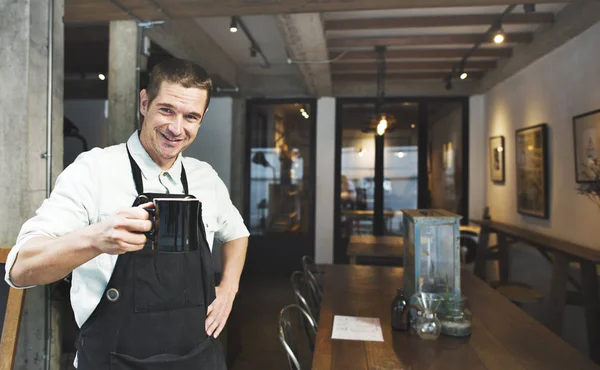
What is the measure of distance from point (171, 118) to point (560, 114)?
3.95 meters

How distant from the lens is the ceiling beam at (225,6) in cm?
239

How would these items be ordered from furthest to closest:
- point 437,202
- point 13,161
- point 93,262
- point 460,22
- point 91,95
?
point 437,202 → point 91,95 → point 460,22 → point 13,161 → point 93,262

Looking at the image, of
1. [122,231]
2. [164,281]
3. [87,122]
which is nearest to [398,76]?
[87,122]

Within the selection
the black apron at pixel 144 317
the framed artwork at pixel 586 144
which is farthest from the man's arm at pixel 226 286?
the framed artwork at pixel 586 144

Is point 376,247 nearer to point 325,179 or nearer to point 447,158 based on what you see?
point 325,179

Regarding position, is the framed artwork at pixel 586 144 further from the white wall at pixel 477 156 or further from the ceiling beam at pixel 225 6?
the white wall at pixel 477 156

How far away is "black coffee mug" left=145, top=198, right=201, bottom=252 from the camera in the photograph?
1057 mm

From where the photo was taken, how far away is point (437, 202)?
656 cm

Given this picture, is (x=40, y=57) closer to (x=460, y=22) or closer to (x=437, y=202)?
(x=460, y=22)

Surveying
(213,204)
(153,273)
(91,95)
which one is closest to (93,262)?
(153,273)

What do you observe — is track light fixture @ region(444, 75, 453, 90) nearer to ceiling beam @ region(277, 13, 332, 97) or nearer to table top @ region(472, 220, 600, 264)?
ceiling beam @ region(277, 13, 332, 97)

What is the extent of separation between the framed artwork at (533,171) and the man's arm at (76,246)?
4338 millimetres

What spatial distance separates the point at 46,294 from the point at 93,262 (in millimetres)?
1004

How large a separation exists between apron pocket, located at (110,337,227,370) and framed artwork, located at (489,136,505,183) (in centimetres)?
503
